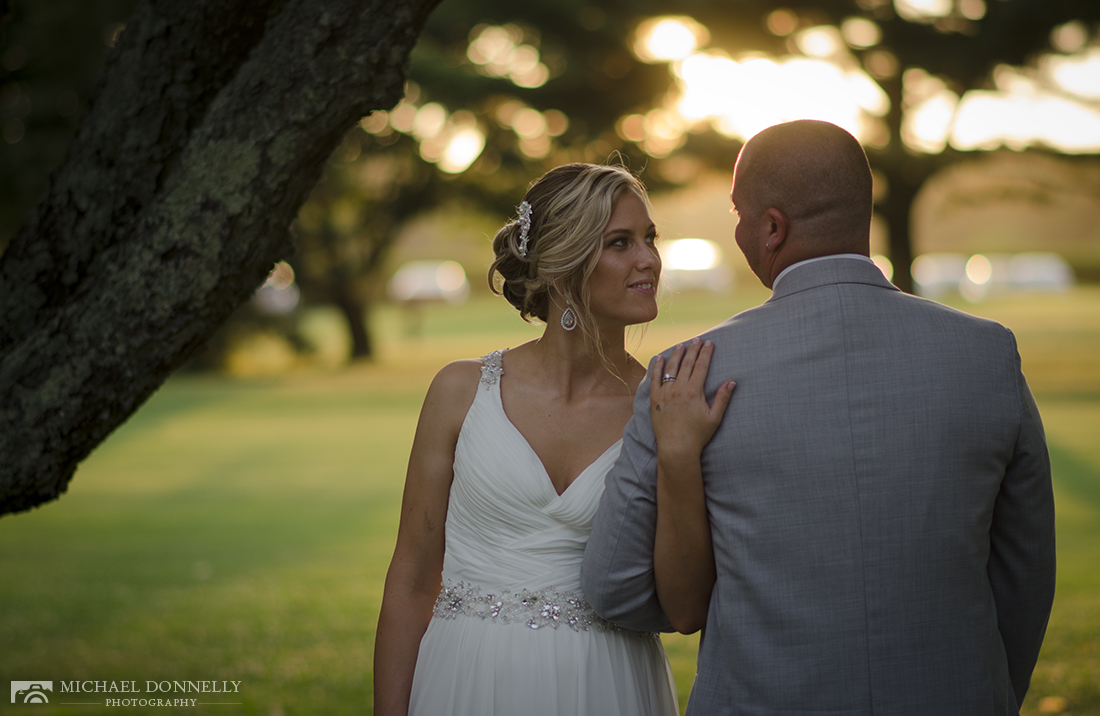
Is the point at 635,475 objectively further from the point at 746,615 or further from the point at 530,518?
the point at 530,518

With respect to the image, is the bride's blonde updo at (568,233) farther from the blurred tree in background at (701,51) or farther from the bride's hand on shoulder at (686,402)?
the blurred tree in background at (701,51)

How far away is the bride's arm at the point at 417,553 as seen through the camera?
9.86ft

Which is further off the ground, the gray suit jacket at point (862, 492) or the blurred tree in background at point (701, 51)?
the blurred tree in background at point (701, 51)

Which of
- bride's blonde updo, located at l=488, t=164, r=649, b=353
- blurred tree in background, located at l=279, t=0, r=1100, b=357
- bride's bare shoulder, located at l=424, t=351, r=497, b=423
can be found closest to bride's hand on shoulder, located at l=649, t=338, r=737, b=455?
bride's blonde updo, located at l=488, t=164, r=649, b=353

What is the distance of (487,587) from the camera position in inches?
117

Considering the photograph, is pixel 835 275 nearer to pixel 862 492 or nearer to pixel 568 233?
pixel 862 492

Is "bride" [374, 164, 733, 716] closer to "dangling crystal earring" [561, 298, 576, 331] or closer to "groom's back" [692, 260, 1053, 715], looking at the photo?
"dangling crystal earring" [561, 298, 576, 331]

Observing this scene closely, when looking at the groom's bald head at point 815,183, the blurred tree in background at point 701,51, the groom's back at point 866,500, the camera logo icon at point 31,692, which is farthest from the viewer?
the blurred tree in background at point 701,51

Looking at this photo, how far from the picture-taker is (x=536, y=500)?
294cm

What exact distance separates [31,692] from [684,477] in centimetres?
559

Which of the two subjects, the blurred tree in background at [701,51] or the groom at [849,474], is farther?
the blurred tree in background at [701,51]

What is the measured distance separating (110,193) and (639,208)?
186 cm

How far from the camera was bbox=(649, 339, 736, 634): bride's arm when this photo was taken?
2145mm

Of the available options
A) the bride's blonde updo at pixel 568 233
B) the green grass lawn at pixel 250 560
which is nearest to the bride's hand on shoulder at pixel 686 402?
the bride's blonde updo at pixel 568 233
